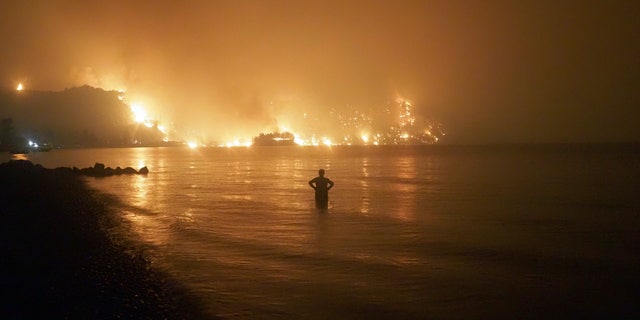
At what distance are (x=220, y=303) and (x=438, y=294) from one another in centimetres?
516

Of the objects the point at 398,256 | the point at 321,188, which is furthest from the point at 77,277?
the point at 321,188

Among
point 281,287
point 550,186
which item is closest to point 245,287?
point 281,287

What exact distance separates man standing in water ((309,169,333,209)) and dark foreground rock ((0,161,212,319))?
10.0 metres

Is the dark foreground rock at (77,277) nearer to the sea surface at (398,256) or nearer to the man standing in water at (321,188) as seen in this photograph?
the sea surface at (398,256)

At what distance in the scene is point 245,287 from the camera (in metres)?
12.8

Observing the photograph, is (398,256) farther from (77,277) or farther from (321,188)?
(321,188)

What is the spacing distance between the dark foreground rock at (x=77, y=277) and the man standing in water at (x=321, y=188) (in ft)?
32.9

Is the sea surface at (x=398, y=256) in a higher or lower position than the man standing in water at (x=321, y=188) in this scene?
lower

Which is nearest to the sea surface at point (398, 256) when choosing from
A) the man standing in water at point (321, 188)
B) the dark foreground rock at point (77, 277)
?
the man standing in water at point (321, 188)

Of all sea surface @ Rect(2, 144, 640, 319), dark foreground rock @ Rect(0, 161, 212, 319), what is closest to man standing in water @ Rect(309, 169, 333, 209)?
sea surface @ Rect(2, 144, 640, 319)

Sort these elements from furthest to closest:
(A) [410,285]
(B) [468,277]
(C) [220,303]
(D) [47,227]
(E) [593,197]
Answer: (E) [593,197], (D) [47,227], (B) [468,277], (A) [410,285], (C) [220,303]

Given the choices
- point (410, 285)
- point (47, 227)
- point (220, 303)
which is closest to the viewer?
point (220, 303)

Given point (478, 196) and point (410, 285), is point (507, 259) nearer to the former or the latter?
point (410, 285)

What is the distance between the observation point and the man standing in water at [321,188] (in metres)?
26.3
